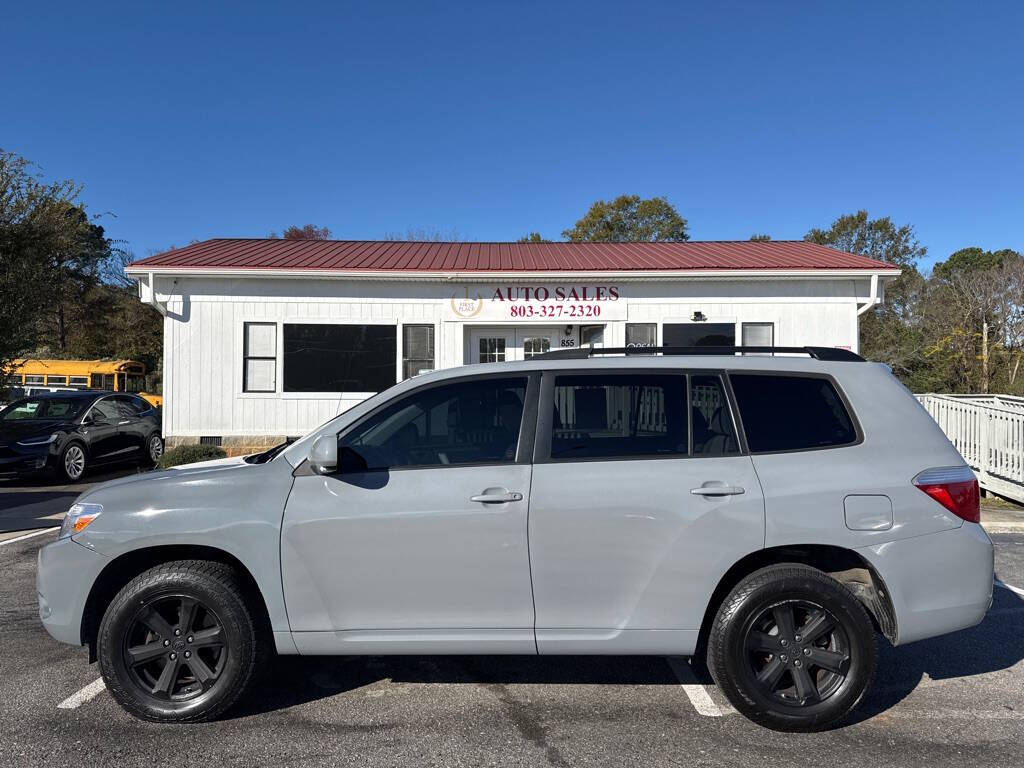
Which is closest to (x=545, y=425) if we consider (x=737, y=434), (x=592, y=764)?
(x=737, y=434)

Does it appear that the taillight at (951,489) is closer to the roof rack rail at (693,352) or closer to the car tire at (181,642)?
the roof rack rail at (693,352)

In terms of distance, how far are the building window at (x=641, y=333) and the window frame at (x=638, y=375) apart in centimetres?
908

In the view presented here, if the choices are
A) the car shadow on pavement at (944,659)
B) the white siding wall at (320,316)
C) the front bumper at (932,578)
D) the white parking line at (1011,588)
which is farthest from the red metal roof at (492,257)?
the front bumper at (932,578)

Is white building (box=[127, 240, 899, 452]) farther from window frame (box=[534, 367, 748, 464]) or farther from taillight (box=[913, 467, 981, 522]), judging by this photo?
taillight (box=[913, 467, 981, 522])

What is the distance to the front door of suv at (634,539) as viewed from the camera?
3.31m

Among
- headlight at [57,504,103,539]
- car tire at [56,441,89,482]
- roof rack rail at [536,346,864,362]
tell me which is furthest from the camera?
car tire at [56,441,89,482]

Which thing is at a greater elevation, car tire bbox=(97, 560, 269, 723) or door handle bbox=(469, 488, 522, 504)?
door handle bbox=(469, 488, 522, 504)

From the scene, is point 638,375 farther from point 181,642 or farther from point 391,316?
point 391,316

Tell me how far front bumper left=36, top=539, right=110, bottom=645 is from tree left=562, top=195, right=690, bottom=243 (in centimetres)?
3892

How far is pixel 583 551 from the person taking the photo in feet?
10.9

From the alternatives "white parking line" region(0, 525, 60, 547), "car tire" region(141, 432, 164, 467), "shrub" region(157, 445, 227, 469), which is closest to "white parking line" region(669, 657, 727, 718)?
"white parking line" region(0, 525, 60, 547)

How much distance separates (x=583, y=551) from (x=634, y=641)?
0.50 m

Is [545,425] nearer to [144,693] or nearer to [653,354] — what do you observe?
[653,354]

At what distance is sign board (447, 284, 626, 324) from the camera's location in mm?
12578
